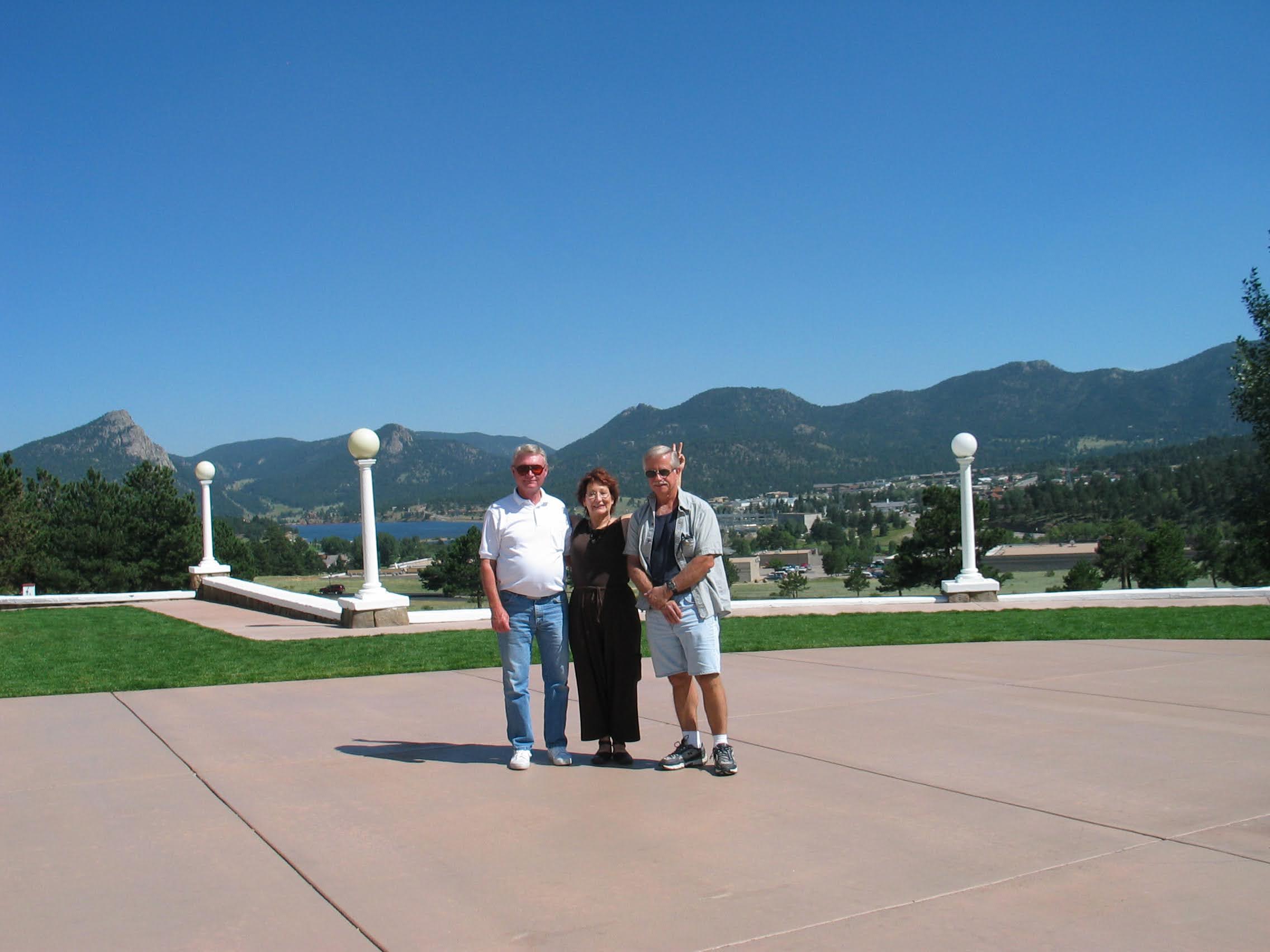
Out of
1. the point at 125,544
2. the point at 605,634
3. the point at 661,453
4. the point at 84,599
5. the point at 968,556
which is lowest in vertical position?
the point at 84,599

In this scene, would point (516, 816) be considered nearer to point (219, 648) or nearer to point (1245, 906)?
point (1245, 906)

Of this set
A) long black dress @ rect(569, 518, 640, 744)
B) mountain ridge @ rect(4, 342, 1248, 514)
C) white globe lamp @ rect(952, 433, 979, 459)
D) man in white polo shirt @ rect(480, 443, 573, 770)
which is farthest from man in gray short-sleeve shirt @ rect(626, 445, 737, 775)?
mountain ridge @ rect(4, 342, 1248, 514)

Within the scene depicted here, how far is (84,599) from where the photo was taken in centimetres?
2017

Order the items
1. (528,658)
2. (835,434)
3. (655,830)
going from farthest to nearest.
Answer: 1. (835,434)
2. (528,658)
3. (655,830)

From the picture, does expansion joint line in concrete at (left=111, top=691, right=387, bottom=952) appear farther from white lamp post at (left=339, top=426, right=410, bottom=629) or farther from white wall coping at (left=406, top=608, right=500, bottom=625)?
white wall coping at (left=406, top=608, right=500, bottom=625)

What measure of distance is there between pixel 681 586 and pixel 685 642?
304 millimetres

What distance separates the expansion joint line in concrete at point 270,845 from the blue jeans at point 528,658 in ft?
4.66

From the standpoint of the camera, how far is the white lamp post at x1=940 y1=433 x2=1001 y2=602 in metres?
15.6

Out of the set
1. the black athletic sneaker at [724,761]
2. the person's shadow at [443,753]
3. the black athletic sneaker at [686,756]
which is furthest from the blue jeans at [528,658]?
the black athletic sneaker at [724,761]

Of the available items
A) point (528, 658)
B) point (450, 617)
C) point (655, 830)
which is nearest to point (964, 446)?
point (450, 617)

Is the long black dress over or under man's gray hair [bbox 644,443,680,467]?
under

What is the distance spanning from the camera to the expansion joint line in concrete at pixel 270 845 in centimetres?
333

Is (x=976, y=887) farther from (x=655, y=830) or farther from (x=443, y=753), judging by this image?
(x=443, y=753)

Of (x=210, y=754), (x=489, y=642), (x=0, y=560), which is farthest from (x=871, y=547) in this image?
(x=210, y=754)
